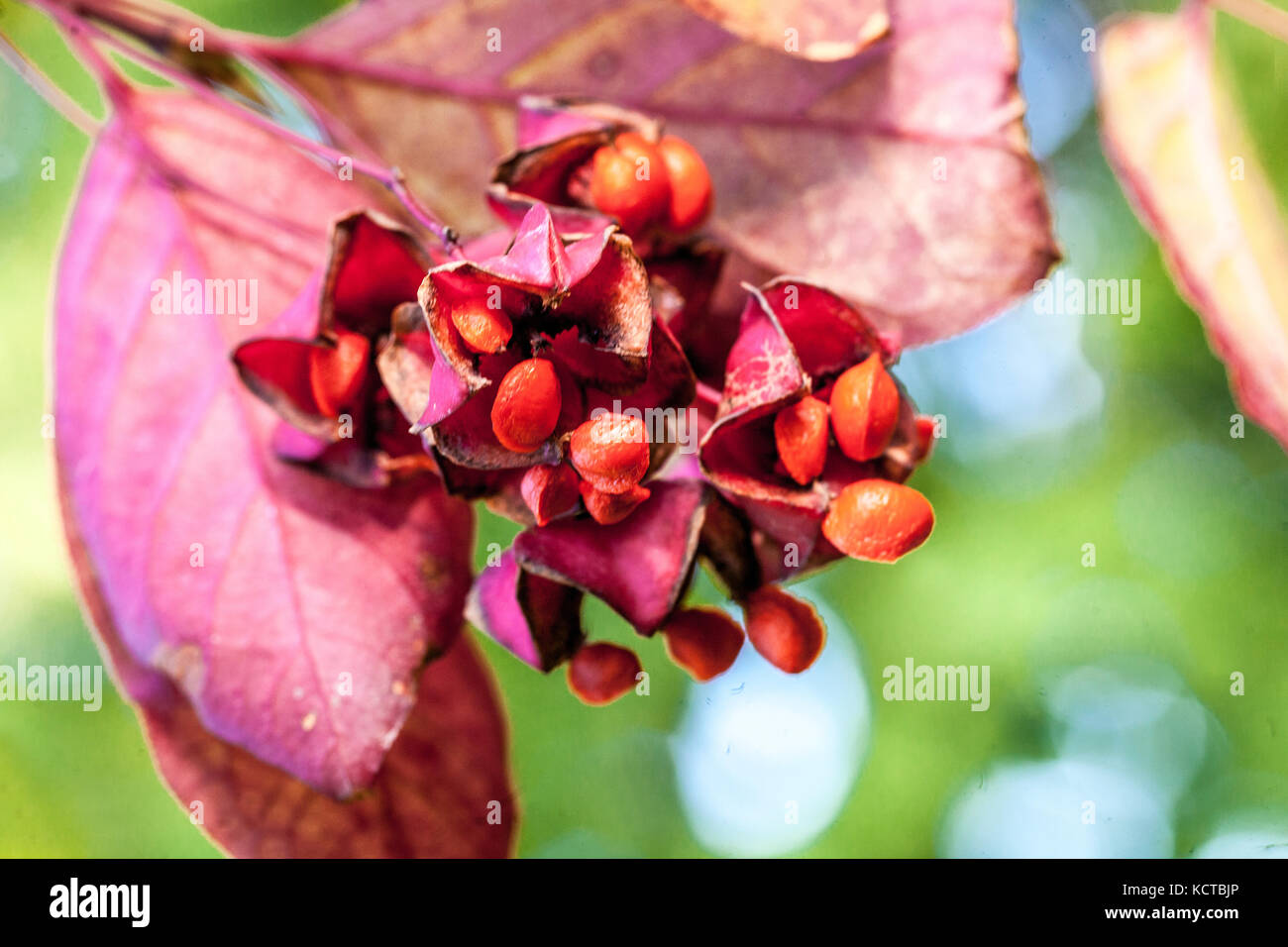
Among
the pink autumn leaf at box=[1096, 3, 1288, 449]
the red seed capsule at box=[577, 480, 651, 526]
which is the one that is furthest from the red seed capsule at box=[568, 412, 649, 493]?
the pink autumn leaf at box=[1096, 3, 1288, 449]

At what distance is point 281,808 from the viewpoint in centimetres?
45

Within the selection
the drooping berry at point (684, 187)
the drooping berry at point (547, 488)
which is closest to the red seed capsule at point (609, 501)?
the drooping berry at point (547, 488)

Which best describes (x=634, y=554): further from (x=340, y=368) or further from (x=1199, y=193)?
(x=1199, y=193)

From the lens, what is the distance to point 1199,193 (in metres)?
0.45

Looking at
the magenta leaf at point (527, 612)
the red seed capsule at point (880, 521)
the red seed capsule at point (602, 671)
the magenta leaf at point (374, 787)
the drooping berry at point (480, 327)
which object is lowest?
the magenta leaf at point (374, 787)

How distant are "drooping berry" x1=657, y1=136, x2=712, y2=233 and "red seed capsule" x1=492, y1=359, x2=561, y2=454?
107 mm

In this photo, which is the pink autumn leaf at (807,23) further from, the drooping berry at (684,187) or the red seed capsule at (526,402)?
the red seed capsule at (526,402)

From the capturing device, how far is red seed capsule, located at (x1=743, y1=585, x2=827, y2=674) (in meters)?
0.34

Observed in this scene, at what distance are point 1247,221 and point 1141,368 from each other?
30cm

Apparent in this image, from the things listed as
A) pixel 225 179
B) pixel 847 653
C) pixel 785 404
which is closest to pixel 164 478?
pixel 225 179

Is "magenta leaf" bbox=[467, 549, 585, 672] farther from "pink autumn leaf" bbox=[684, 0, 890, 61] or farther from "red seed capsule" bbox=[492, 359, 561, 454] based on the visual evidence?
"pink autumn leaf" bbox=[684, 0, 890, 61]

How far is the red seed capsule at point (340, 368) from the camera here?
346 millimetres

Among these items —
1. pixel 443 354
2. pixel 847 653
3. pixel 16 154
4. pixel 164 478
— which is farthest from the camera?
pixel 847 653
